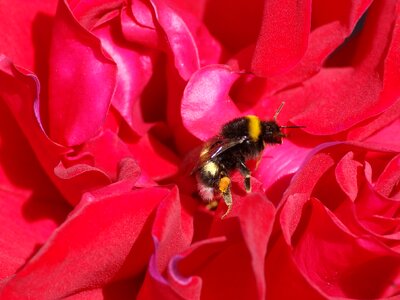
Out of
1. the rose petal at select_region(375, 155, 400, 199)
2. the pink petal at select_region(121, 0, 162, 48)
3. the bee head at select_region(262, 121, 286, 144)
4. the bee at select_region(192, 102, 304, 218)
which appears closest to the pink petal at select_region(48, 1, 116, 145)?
the pink petal at select_region(121, 0, 162, 48)

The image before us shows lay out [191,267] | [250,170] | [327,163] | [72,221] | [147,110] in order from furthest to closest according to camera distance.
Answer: [147,110] < [250,170] < [327,163] < [191,267] < [72,221]

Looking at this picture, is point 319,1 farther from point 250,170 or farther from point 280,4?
point 250,170

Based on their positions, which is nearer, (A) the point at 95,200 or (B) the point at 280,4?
(A) the point at 95,200

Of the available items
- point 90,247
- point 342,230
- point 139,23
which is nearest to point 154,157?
point 139,23

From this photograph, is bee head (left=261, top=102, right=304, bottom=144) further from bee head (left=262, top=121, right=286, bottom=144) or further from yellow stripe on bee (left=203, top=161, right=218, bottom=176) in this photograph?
yellow stripe on bee (left=203, top=161, right=218, bottom=176)

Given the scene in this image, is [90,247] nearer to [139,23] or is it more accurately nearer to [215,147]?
[215,147]

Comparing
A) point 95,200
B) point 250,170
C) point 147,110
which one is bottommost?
point 250,170

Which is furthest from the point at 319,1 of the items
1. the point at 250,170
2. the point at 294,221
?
the point at 294,221

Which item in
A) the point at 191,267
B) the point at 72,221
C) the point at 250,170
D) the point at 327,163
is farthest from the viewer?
the point at 250,170
